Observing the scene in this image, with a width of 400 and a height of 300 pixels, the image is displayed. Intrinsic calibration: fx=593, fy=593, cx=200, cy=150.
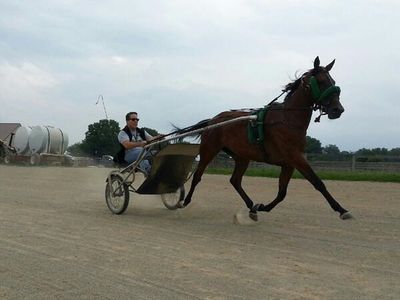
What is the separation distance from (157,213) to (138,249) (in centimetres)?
375

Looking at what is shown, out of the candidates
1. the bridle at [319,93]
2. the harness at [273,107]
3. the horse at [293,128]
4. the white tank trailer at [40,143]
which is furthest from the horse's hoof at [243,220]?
the white tank trailer at [40,143]

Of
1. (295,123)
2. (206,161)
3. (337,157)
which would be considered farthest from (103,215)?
(337,157)

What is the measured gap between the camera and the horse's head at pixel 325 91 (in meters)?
7.60

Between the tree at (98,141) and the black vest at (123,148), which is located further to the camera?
the tree at (98,141)

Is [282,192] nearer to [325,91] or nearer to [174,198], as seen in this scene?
[325,91]

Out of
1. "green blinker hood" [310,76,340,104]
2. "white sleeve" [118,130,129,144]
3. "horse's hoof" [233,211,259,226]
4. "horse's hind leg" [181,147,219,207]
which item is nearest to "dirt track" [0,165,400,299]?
"horse's hoof" [233,211,259,226]

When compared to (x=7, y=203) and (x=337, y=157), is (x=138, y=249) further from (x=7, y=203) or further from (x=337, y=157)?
(x=337, y=157)

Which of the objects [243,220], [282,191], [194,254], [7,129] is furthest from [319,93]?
[7,129]

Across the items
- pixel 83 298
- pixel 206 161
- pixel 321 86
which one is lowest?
pixel 83 298

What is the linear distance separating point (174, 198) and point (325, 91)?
3920 millimetres

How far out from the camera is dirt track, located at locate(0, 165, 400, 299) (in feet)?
15.1

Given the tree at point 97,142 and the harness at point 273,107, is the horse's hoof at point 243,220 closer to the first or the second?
the harness at point 273,107

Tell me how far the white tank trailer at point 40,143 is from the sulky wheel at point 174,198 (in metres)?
29.1

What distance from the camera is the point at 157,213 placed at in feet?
32.8
